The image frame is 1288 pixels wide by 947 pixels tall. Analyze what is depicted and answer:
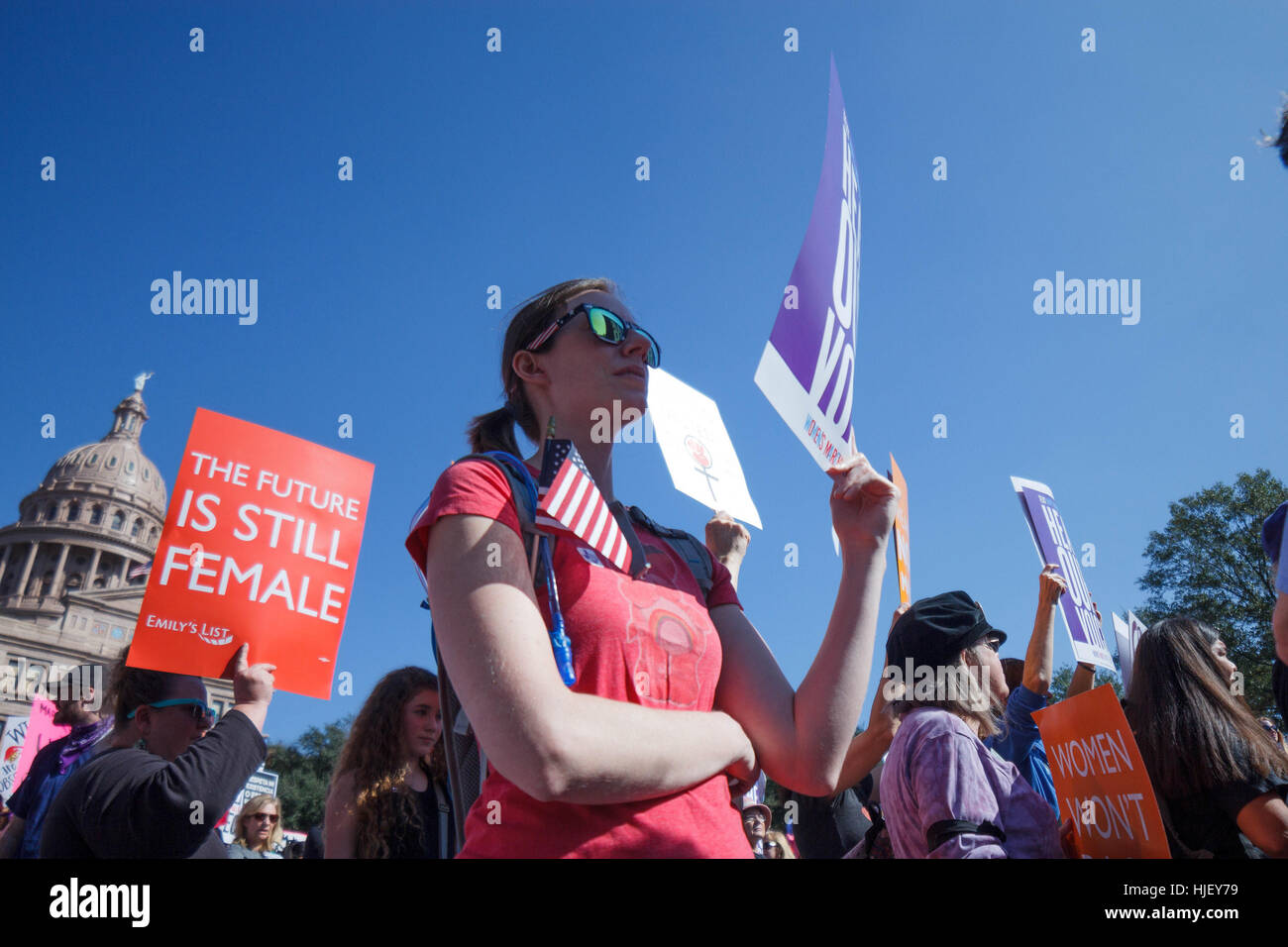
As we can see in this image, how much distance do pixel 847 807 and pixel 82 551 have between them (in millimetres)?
86254

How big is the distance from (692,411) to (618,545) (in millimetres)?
2702

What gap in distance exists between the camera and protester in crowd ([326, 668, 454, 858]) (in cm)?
380

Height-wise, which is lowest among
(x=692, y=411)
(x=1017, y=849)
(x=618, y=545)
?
(x=1017, y=849)

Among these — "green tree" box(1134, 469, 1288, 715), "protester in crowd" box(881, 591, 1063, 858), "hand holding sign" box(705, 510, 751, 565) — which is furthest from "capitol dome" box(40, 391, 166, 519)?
A: "protester in crowd" box(881, 591, 1063, 858)

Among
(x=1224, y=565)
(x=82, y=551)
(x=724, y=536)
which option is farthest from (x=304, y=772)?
(x=724, y=536)

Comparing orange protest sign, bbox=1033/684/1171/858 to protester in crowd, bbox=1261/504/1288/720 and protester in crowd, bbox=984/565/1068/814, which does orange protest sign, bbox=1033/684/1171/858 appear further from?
protester in crowd, bbox=984/565/1068/814

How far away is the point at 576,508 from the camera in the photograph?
1488 millimetres

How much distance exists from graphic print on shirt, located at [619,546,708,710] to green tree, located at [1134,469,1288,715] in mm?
31837
